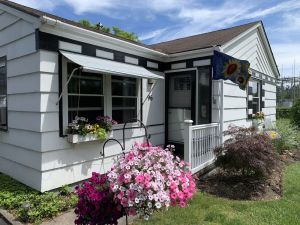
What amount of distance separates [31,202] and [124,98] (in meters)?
3.01

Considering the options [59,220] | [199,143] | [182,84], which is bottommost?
[59,220]

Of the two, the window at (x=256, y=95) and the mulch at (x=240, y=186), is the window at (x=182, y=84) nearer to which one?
the mulch at (x=240, y=186)

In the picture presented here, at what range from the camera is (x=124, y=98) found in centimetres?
604

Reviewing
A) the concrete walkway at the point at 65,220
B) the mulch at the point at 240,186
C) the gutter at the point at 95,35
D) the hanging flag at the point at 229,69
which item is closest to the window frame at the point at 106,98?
the gutter at the point at 95,35

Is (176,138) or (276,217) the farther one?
(176,138)

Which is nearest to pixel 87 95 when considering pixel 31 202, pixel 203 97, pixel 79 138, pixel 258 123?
pixel 79 138

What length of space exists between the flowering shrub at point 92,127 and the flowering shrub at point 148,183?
7.06 ft

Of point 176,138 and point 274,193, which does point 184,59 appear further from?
point 274,193

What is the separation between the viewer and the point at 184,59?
682cm

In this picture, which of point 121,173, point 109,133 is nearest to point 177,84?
point 109,133

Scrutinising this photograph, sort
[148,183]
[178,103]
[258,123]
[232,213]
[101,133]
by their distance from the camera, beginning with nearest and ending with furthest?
[148,183], [232,213], [101,133], [178,103], [258,123]

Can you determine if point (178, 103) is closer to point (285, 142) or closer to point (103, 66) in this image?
point (103, 66)

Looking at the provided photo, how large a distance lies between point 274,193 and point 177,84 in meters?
3.69

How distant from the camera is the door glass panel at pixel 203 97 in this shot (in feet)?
21.4
